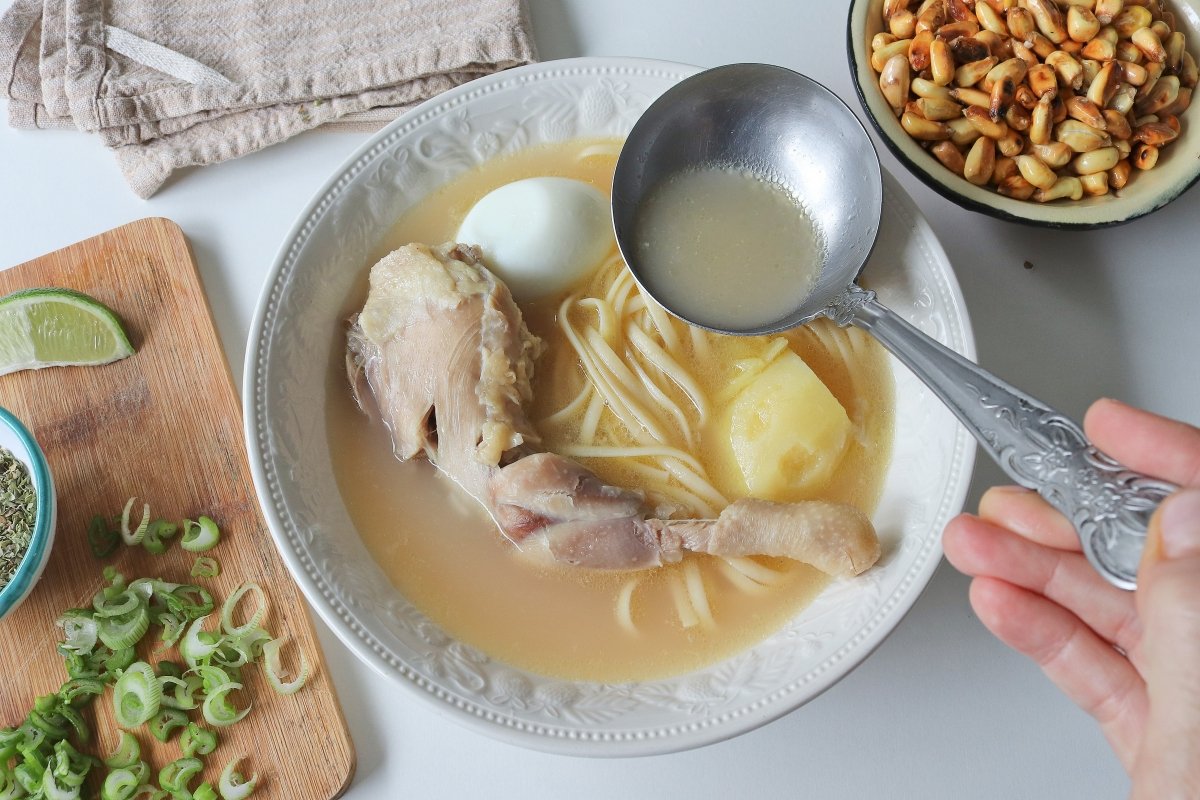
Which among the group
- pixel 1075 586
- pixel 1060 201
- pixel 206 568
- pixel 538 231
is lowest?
pixel 206 568

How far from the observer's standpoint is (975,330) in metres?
2.71

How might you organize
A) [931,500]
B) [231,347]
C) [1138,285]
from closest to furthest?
[931,500] < [1138,285] < [231,347]

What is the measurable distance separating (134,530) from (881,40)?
2663 millimetres

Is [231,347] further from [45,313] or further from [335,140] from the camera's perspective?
[335,140]

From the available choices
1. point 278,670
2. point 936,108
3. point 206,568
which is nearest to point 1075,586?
point 936,108

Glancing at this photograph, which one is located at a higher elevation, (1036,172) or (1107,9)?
(1107,9)

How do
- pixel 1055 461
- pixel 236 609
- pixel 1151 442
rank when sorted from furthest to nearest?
pixel 236 609
pixel 1151 442
pixel 1055 461

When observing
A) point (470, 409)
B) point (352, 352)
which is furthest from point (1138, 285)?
point (352, 352)

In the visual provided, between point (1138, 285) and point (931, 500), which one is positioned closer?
point (931, 500)

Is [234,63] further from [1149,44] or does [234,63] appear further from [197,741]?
[1149,44]

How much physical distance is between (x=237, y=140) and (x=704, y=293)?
5.53 ft

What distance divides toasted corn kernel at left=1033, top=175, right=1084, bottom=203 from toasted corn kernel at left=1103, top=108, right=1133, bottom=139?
153 mm

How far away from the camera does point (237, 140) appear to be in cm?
294

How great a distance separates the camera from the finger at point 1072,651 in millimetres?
1951
